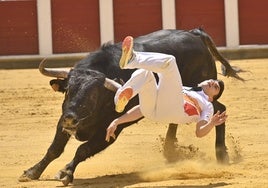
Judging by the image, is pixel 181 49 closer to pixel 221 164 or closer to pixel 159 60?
pixel 221 164

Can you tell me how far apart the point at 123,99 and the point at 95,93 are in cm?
79

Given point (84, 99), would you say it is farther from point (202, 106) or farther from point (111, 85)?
point (202, 106)

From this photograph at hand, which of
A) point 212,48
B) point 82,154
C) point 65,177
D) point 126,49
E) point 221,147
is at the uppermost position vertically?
point 126,49

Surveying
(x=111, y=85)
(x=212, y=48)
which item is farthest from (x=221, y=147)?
(x=111, y=85)

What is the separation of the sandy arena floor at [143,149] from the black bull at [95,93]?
17cm

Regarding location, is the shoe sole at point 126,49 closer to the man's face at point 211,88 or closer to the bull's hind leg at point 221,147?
the man's face at point 211,88

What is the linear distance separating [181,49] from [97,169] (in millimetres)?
1243

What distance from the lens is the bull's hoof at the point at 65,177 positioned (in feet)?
18.5

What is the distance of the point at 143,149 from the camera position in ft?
24.7

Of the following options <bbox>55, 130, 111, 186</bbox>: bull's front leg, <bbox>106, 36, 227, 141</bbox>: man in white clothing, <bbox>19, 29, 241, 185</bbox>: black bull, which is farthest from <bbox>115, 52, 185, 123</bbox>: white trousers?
<bbox>55, 130, 111, 186</bbox>: bull's front leg

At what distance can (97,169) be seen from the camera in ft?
21.3

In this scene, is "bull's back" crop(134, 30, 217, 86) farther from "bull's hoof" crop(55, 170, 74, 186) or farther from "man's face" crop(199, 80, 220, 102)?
"bull's hoof" crop(55, 170, 74, 186)

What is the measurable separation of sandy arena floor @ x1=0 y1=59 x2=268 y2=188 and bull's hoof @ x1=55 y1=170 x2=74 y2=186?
5 cm

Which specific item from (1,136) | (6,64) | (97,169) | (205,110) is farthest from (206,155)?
(6,64)
